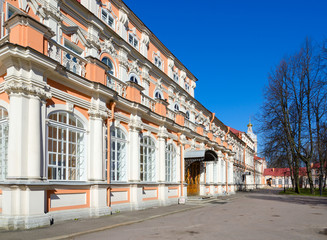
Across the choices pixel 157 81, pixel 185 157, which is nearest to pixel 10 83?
pixel 157 81

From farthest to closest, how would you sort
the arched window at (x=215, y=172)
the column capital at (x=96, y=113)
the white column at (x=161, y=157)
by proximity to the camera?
the arched window at (x=215, y=172), the white column at (x=161, y=157), the column capital at (x=96, y=113)

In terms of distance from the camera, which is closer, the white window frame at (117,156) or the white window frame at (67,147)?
the white window frame at (67,147)

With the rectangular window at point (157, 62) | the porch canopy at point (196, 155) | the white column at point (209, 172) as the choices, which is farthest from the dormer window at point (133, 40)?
the white column at point (209, 172)

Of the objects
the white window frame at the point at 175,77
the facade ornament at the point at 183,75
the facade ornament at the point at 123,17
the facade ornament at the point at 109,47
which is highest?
the facade ornament at the point at 123,17

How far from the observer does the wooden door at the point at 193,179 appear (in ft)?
75.5

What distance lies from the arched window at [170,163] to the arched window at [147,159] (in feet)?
5.37

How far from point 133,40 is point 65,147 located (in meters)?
8.96

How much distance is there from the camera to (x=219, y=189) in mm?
28422

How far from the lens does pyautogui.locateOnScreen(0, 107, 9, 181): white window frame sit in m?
9.48

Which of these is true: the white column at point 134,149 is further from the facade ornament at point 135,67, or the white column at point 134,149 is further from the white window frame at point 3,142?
the white window frame at point 3,142

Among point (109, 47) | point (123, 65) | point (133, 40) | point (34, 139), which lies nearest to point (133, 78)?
point (123, 65)

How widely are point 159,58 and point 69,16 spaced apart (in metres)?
9.06

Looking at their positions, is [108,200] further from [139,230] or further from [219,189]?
[219,189]

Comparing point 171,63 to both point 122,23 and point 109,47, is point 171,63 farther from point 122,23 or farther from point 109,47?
point 109,47
